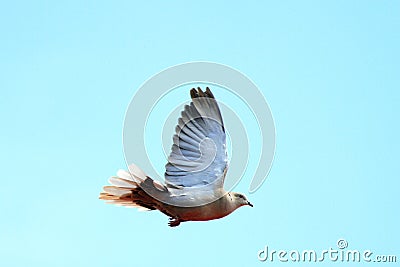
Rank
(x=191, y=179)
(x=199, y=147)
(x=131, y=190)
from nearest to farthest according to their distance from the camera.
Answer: (x=191, y=179) → (x=131, y=190) → (x=199, y=147)

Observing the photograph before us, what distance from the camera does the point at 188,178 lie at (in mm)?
12438

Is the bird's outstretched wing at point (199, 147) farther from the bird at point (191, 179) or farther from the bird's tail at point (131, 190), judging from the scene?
the bird's tail at point (131, 190)

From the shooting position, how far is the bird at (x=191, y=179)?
12.1 m

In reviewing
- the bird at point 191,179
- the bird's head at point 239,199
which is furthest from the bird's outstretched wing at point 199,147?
the bird's head at point 239,199

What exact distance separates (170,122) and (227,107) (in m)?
1.04

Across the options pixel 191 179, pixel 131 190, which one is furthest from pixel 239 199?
pixel 131 190

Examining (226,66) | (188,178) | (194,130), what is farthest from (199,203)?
(226,66)

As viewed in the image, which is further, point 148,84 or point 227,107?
point 227,107

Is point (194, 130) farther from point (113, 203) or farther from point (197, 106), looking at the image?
point (113, 203)

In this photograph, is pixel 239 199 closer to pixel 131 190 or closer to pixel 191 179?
pixel 191 179

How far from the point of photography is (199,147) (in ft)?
42.3

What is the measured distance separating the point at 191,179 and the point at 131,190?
3.43 feet

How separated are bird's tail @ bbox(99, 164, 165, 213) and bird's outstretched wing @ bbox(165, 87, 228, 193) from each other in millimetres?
397

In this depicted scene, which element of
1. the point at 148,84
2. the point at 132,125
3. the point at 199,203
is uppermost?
the point at 148,84
